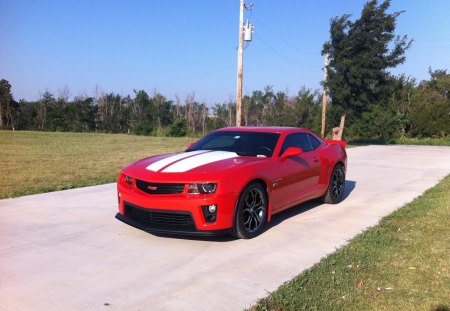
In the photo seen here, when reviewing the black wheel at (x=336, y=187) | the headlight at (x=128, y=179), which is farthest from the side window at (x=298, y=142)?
the headlight at (x=128, y=179)

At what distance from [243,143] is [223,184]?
1496mm

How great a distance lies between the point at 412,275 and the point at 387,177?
6683 millimetres

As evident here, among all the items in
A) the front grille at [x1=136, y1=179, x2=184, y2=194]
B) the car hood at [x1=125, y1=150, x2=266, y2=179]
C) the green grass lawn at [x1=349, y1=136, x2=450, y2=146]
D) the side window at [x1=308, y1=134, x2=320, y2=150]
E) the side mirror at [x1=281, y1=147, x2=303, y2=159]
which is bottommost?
the green grass lawn at [x1=349, y1=136, x2=450, y2=146]

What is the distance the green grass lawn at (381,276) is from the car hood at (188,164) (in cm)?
155

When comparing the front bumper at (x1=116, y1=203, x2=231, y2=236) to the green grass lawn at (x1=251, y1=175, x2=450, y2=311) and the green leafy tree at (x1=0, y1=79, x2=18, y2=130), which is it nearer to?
the green grass lawn at (x1=251, y1=175, x2=450, y2=311)

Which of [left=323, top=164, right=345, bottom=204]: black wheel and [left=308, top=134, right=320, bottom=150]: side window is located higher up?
[left=308, top=134, right=320, bottom=150]: side window

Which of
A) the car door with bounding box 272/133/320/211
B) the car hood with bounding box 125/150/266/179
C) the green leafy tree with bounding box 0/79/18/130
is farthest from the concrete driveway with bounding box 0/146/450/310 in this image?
the green leafy tree with bounding box 0/79/18/130

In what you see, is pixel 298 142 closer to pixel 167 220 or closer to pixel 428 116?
pixel 167 220

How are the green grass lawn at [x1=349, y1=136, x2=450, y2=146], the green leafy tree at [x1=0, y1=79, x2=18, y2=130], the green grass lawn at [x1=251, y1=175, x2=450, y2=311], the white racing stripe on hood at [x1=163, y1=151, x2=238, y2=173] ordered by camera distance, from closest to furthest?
1. the green grass lawn at [x1=251, y1=175, x2=450, y2=311]
2. the white racing stripe on hood at [x1=163, y1=151, x2=238, y2=173]
3. the green grass lawn at [x1=349, y1=136, x2=450, y2=146]
4. the green leafy tree at [x1=0, y1=79, x2=18, y2=130]

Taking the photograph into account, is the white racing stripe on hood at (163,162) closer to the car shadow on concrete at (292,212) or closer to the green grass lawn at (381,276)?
the car shadow on concrete at (292,212)

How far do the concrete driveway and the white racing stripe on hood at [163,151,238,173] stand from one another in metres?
0.82

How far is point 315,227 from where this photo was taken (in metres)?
5.68

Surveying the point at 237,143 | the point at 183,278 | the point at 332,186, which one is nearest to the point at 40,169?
the point at 237,143

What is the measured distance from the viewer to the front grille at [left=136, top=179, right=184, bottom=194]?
473 cm
